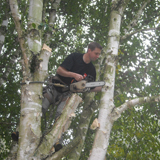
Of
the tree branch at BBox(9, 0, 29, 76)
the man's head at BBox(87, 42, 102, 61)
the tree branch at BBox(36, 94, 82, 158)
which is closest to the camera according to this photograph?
the tree branch at BBox(36, 94, 82, 158)

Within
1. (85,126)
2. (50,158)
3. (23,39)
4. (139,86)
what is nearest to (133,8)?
(139,86)

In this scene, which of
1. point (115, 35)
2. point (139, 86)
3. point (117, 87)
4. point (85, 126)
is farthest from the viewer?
point (117, 87)

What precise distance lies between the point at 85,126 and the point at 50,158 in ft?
6.17

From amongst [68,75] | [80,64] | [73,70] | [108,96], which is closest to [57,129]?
[108,96]

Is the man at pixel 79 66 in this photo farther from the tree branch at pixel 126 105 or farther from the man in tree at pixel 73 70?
the tree branch at pixel 126 105

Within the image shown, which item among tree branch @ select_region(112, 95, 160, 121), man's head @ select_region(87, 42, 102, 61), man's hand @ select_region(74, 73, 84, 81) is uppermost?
man's head @ select_region(87, 42, 102, 61)

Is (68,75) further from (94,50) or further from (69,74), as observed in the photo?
(94,50)

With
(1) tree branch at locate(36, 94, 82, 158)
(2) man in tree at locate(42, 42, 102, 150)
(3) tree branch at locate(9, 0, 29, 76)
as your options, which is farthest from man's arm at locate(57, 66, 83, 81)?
(3) tree branch at locate(9, 0, 29, 76)

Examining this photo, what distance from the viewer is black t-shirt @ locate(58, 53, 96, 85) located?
135 inches

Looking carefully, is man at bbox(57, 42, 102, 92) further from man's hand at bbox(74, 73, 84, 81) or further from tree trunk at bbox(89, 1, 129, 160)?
tree trunk at bbox(89, 1, 129, 160)

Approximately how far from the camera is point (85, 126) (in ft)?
14.1

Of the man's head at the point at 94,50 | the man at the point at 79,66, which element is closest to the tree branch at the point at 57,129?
the man at the point at 79,66

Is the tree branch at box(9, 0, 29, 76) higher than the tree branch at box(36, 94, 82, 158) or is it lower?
higher

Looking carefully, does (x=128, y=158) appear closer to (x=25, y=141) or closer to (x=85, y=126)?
(x=85, y=126)
